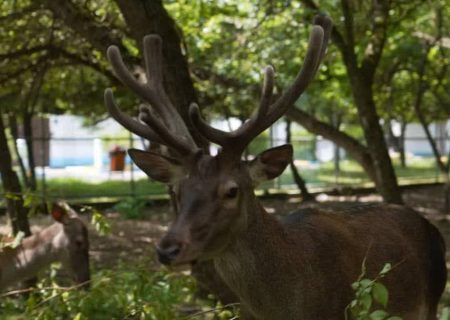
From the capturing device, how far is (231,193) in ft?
11.2

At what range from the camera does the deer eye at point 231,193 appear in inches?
134

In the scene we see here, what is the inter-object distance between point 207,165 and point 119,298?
1913 mm

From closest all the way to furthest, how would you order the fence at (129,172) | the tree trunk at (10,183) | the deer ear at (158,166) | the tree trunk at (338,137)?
the deer ear at (158,166) → the tree trunk at (10,183) → the tree trunk at (338,137) → the fence at (129,172)

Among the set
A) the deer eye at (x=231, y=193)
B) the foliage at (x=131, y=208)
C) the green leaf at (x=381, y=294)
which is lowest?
the foliage at (x=131, y=208)

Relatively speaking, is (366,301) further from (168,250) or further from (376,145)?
(376,145)

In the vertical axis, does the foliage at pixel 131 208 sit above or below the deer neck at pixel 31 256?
below

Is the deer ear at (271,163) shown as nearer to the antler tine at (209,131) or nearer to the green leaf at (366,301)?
the antler tine at (209,131)

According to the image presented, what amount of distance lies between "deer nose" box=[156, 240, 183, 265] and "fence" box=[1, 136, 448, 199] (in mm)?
14338

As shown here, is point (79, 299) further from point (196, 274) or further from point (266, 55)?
point (266, 55)

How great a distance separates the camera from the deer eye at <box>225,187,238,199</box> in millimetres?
3406

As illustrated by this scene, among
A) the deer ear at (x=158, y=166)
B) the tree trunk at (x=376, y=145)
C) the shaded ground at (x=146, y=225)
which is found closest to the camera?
the deer ear at (x=158, y=166)

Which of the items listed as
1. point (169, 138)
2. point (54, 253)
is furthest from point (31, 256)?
point (169, 138)

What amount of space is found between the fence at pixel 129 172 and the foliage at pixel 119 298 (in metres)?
12.1

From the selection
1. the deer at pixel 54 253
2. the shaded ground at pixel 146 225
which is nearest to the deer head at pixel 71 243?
the deer at pixel 54 253
